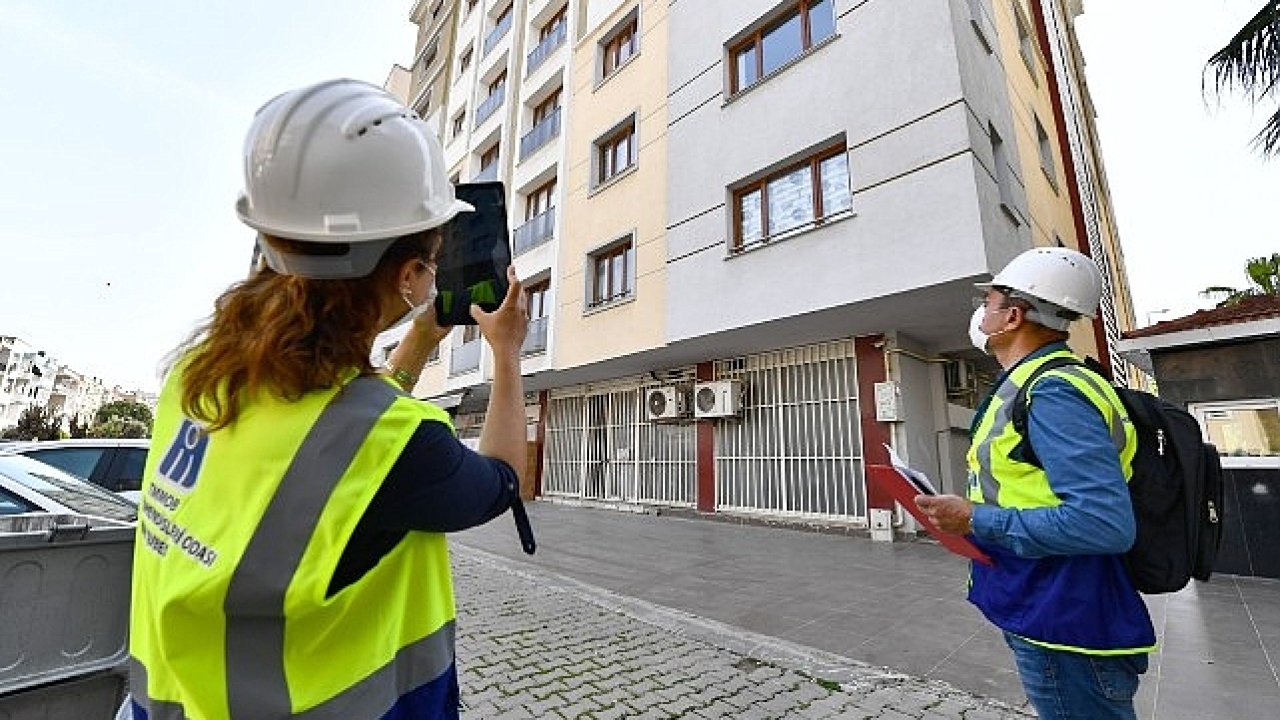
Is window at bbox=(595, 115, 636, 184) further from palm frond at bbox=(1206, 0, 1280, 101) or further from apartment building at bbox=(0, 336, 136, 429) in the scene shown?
apartment building at bbox=(0, 336, 136, 429)

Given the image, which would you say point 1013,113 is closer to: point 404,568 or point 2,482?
point 404,568

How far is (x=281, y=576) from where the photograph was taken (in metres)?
0.74

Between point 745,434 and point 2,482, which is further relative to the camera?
point 745,434

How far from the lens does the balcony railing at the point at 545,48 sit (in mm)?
14062

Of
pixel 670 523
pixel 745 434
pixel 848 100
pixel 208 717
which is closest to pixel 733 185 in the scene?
pixel 848 100

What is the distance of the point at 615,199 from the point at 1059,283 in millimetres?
9917

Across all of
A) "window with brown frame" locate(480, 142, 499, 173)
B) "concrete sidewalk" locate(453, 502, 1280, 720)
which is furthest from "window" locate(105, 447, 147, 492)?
"window with brown frame" locate(480, 142, 499, 173)

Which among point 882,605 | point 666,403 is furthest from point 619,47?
point 882,605

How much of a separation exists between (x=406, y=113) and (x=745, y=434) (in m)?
8.73

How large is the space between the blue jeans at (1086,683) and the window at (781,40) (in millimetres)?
8196

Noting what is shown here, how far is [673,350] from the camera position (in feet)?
31.4

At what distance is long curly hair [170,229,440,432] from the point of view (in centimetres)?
84

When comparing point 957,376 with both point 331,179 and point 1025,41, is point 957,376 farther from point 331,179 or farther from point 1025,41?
point 331,179

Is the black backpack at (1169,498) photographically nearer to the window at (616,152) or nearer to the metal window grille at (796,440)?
the metal window grille at (796,440)
